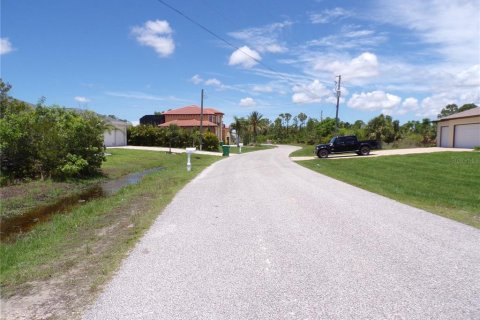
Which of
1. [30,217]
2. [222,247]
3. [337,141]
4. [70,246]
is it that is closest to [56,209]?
[30,217]

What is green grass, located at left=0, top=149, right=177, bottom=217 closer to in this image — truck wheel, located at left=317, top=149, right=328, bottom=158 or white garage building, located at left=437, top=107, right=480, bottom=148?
truck wheel, located at left=317, top=149, right=328, bottom=158

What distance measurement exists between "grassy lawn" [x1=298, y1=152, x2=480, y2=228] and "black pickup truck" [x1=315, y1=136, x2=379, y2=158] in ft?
23.2

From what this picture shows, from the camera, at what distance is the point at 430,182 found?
16312 mm

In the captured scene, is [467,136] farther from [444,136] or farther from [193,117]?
[193,117]

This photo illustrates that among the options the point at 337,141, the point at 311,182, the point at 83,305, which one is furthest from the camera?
the point at 337,141

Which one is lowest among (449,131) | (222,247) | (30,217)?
(30,217)

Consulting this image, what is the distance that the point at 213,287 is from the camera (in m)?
4.84

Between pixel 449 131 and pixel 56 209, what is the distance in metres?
34.4

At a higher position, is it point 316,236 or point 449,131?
point 449,131

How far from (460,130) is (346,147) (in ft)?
34.2

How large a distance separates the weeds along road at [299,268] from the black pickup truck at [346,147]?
79.4ft

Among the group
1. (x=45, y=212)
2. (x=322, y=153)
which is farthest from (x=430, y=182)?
(x=322, y=153)

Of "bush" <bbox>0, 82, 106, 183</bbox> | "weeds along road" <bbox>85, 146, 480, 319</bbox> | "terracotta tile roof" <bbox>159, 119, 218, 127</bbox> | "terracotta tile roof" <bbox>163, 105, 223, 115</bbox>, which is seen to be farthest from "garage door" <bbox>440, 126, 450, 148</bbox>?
"terracotta tile roof" <bbox>163, 105, 223, 115</bbox>

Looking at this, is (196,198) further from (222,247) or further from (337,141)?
(337,141)
